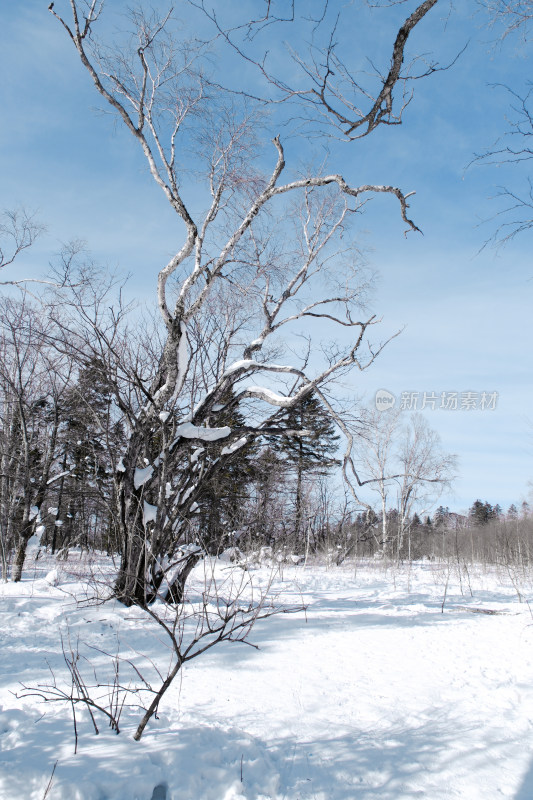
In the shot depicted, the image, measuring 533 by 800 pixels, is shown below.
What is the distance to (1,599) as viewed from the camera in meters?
6.08

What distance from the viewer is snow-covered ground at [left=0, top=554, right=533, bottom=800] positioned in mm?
2086

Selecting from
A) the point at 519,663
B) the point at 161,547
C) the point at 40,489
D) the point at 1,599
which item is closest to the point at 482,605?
the point at 519,663

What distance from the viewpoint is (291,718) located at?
287 centimetres

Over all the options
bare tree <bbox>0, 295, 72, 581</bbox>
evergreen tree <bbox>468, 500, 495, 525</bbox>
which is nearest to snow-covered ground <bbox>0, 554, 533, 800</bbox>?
bare tree <bbox>0, 295, 72, 581</bbox>

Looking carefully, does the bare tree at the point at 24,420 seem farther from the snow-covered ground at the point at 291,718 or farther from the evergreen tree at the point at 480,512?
the evergreen tree at the point at 480,512

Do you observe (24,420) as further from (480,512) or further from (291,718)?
(480,512)

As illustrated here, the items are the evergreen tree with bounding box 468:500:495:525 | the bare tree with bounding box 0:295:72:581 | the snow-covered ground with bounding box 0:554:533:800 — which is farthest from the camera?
the evergreen tree with bounding box 468:500:495:525

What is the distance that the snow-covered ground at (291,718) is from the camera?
209cm

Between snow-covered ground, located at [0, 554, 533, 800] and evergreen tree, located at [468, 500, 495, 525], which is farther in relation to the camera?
evergreen tree, located at [468, 500, 495, 525]

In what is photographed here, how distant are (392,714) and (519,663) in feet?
6.58

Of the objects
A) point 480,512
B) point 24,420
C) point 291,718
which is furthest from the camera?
point 480,512

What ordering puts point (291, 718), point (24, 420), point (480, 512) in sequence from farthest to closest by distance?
point (480, 512) → point (24, 420) → point (291, 718)

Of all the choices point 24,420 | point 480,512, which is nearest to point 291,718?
point 24,420

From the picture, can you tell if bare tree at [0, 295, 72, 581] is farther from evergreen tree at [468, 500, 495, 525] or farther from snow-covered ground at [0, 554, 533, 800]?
evergreen tree at [468, 500, 495, 525]
